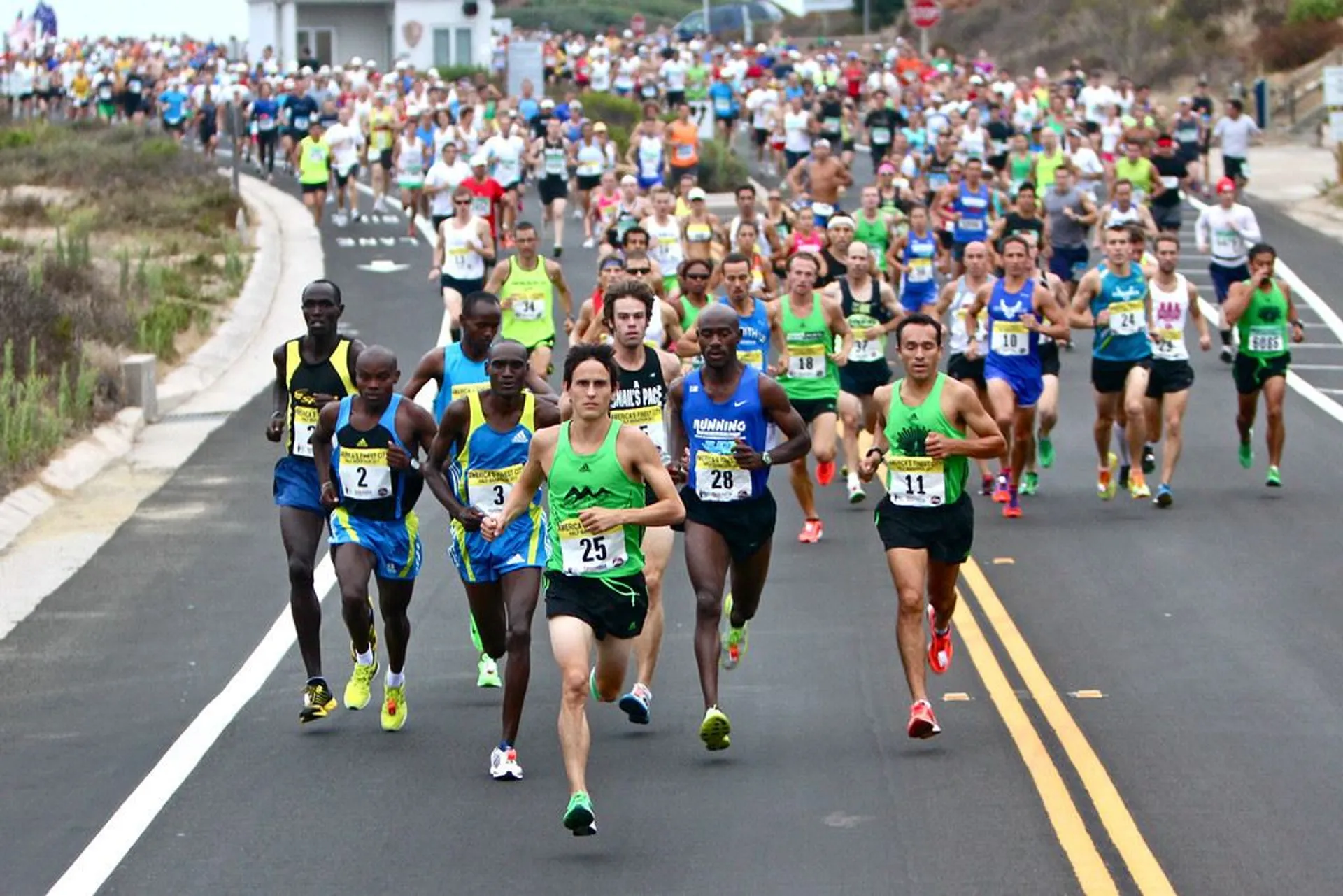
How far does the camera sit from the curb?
18297 mm

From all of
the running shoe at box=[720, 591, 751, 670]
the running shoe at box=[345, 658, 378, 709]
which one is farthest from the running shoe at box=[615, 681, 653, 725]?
the running shoe at box=[345, 658, 378, 709]

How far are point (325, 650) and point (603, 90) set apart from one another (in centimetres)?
4579

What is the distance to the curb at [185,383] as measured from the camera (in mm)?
18297

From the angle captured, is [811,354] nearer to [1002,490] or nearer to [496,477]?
[1002,490]

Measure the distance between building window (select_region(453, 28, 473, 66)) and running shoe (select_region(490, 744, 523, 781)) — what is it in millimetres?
63261

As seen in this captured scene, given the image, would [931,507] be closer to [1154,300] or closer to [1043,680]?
[1043,680]

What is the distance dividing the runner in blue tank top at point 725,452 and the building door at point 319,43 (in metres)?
61.8

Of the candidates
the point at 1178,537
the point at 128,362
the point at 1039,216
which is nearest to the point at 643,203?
the point at 1039,216

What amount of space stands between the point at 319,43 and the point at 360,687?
204ft

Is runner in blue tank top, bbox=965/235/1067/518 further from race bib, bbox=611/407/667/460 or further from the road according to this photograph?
race bib, bbox=611/407/667/460

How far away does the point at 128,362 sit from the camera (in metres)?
22.6

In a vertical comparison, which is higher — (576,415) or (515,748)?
(576,415)

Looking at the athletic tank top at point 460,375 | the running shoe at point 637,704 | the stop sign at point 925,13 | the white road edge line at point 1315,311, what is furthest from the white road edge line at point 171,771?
the stop sign at point 925,13

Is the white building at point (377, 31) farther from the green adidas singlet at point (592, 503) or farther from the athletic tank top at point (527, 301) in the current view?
the green adidas singlet at point (592, 503)
